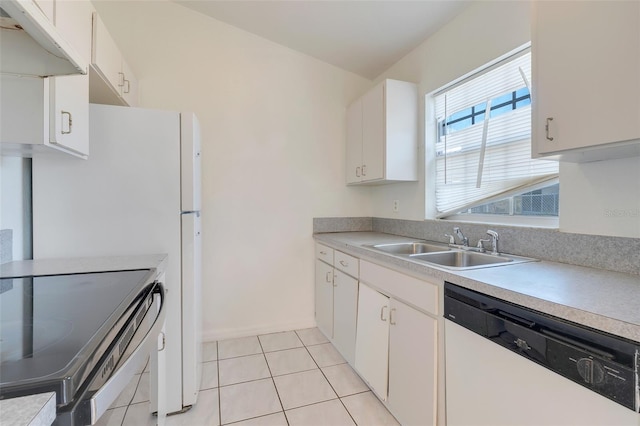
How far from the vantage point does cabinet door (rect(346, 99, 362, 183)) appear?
2.65 metres

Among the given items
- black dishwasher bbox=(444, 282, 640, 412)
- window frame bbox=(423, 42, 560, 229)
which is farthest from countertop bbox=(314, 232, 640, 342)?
window frame bbox=(423, 42, 560, 229)

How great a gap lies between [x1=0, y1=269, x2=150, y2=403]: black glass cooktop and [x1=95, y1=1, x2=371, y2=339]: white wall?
4.74ft

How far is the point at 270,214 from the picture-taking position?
2.72 meters

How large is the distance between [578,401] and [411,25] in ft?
7.57

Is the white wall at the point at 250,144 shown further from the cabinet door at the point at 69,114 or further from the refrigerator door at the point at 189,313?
the cabinet door at the point at 69,114

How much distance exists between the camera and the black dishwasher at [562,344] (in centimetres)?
69

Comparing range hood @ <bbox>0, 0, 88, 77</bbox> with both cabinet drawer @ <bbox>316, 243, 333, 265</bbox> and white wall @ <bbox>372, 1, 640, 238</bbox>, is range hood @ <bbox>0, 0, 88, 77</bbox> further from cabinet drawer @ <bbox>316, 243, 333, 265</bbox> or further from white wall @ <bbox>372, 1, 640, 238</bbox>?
white wall @ <bbox>372, 1, 640, 238</bbox>

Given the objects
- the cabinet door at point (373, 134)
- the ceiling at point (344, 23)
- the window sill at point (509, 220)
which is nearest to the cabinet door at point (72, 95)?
the ceiling at point (344, 23)

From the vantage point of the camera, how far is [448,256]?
1.83 meters

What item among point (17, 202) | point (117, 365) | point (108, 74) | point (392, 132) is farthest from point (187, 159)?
point (392, 132)

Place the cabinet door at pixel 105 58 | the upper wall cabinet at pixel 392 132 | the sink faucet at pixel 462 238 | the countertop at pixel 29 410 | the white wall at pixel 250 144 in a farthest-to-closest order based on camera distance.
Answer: the white wall at pixel 250 144
the upper wall cabinet at pixel 392 132
the sink faucet at pixel 462 238
the cabinet door at pixel 105 58
the countertop at pixel 29 410

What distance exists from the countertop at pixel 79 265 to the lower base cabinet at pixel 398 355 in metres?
1.20

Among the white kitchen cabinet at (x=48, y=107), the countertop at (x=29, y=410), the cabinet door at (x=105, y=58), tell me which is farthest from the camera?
the cabinet door at (x=105, y=58)

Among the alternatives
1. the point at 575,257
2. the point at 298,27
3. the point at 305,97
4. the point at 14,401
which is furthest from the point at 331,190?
the point at 14,401
